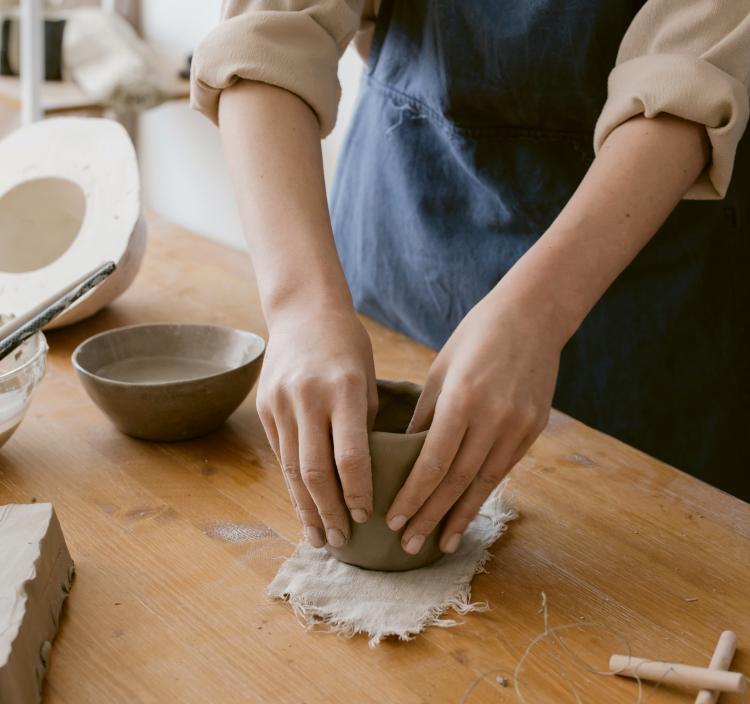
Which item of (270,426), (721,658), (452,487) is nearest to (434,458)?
(452,487)

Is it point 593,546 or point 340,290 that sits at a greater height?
point 340,290

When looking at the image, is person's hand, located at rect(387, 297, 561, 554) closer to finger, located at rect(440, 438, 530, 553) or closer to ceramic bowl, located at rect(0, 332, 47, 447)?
finger, located at rect(440, 438, 530, 553)

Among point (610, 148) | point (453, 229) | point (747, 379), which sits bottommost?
point (747, 379)

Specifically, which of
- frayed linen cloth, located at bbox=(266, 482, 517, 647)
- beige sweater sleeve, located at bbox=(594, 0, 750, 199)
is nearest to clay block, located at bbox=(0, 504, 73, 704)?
frayed linen cloth, located at bbox=(266, 482, 517, 647)

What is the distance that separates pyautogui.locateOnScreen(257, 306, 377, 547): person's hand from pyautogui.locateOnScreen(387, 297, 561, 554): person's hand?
4 centimetres

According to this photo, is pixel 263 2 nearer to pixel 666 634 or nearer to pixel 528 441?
pixel 528 441

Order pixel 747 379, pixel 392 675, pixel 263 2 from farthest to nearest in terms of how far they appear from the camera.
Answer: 1. pixel 747 379
2. pixel 263 2
3. pixel 392 675

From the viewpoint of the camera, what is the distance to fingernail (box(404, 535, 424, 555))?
76cm

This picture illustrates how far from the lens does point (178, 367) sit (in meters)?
1.04

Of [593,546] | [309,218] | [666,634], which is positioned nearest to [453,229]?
[309,218]

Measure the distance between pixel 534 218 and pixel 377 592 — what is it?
0.57m

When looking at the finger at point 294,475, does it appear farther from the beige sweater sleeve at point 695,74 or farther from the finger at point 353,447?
the beige sweater sleeve at point 695,74

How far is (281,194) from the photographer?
901 millimetres

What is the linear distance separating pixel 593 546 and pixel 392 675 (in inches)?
9.7
